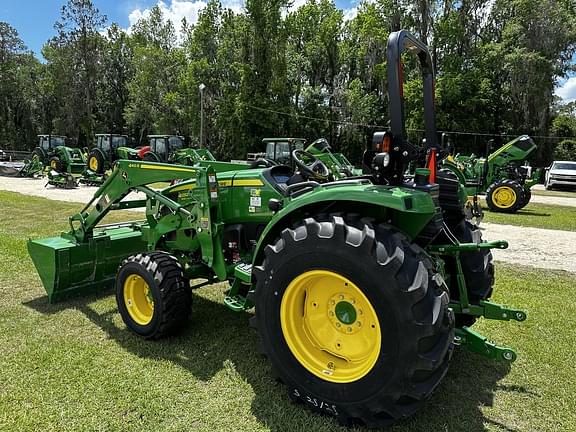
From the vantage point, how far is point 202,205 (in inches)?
144

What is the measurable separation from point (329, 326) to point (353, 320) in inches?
7.2

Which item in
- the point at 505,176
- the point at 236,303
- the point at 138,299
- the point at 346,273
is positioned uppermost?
Result: the point at 505,176

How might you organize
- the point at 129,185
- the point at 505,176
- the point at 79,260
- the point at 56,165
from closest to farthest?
the point at 129,185 → the point at 79,260 → the point at 505,176 → the point at 56,165

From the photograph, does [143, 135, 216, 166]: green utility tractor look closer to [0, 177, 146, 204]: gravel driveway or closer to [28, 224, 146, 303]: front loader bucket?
[0, 177, 146, 204]: gravel driveway

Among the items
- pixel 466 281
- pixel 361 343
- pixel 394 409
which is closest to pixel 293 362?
pixel 361 343

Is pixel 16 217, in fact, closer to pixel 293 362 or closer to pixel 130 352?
pixel 130 352

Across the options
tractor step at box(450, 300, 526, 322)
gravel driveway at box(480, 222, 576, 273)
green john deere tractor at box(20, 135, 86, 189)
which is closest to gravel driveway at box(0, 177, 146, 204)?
green john deere tractor at box(20, 135, 86, 189)

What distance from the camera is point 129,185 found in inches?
165

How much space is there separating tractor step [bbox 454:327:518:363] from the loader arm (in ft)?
7.42

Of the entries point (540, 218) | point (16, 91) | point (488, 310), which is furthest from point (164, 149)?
point (16, 91)

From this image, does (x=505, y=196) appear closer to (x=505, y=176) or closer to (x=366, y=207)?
(x=505, y=176)

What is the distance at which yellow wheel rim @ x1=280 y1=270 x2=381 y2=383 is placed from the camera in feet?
8.24

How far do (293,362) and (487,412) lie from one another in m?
1.27

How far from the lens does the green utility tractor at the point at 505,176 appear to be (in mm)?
12492
